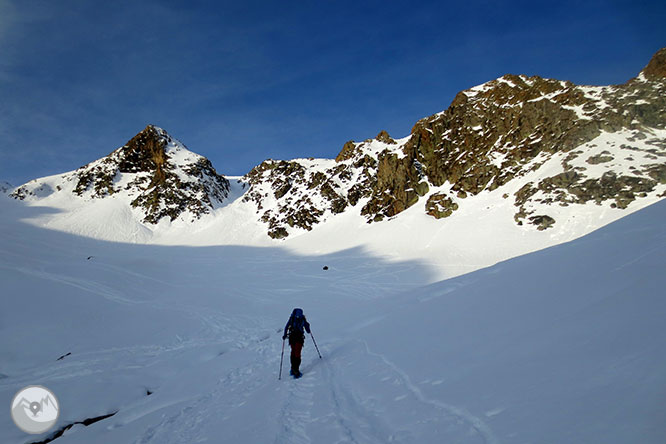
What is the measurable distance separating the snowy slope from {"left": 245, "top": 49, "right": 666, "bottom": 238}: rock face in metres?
26.2

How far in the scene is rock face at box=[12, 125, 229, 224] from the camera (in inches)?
2867

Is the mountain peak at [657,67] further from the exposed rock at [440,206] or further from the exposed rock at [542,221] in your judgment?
the exposed rock at [440,206]

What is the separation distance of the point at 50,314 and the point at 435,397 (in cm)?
1602

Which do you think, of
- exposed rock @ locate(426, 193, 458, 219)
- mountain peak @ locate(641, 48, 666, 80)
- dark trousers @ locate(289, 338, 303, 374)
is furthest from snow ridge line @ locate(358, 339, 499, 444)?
mountain peak @ locate(641, 48, 666, 80)

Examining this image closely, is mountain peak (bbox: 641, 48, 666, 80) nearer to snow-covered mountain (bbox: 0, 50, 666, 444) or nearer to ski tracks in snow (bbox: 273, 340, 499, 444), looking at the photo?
snow-covered mountain (bbox: 0, 50, 666, 444)

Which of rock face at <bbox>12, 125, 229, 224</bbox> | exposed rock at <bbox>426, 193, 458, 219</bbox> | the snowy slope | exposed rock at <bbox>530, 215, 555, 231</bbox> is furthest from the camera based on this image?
rock face at <bbox>12, 125, 229, 224</bbox>

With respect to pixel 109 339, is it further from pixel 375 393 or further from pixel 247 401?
pixel 375 393

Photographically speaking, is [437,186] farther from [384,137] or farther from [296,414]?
[296,414]

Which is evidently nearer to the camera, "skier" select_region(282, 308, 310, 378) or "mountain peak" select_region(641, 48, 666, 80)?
"skier" select_region(282, 308, 310, 378)

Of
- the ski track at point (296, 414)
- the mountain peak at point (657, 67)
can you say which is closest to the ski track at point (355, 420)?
the ski track at point (296, 414)

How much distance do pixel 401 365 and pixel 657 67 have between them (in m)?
51.6

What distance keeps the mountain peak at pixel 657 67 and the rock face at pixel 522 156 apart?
0.35ft

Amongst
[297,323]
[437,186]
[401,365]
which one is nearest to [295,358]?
[297,323]

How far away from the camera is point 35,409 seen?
6426mm
